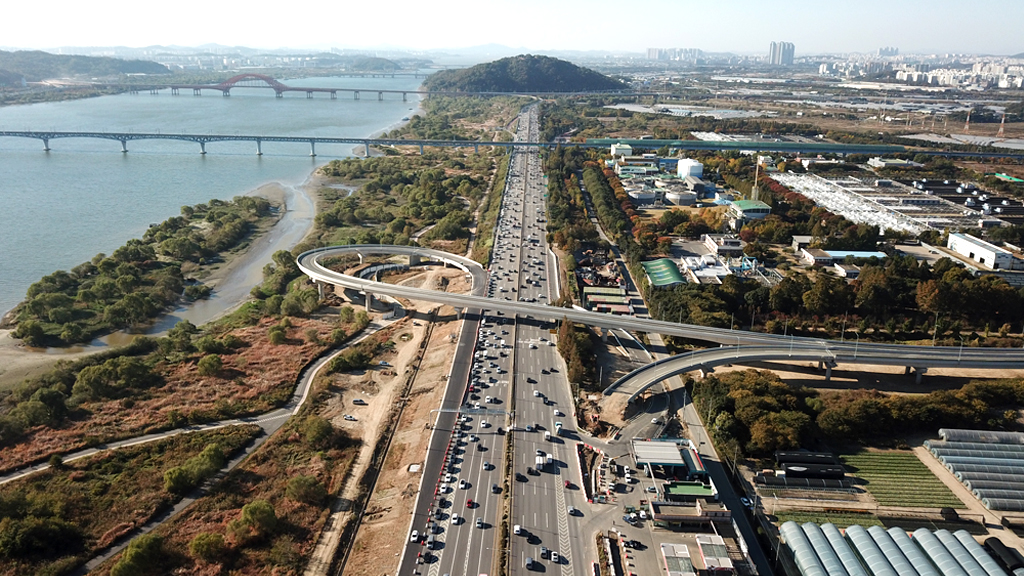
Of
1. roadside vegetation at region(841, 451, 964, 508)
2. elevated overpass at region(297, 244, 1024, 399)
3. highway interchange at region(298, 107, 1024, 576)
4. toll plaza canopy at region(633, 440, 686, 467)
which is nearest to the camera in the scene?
highway interchange at region(298, 107, 1024, 576)

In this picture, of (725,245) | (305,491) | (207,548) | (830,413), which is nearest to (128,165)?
(725,245)

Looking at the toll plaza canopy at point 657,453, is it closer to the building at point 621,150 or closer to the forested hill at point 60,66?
the building at point 621,150

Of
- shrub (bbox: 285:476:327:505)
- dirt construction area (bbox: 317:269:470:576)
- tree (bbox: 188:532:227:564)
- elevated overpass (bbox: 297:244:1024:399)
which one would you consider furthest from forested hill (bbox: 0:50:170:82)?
tree (bbox: 188:532:227:564)

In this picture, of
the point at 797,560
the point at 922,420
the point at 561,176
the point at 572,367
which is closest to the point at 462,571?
the point at 797,560

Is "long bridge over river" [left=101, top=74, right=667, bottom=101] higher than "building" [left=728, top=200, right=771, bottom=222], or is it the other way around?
"long bridge over river" [left=101, top=74, right=667, bottom=101]

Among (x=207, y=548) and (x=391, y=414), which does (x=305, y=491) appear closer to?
(x=207, y=548)

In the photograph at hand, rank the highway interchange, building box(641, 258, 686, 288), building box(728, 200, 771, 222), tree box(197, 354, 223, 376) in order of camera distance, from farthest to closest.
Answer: building box(728, 200, 771, 222) < building box(641, 258, 686, 288) < tree box(197, 354, 223, 376) < the highway interchange

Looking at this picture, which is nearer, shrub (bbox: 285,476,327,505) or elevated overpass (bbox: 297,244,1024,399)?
shrub (bbox: 285,476,327,505)

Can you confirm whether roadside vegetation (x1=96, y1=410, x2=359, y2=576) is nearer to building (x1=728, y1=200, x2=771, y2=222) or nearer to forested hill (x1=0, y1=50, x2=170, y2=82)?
building (x1=728, y1=200, x2=771, y2=222)
